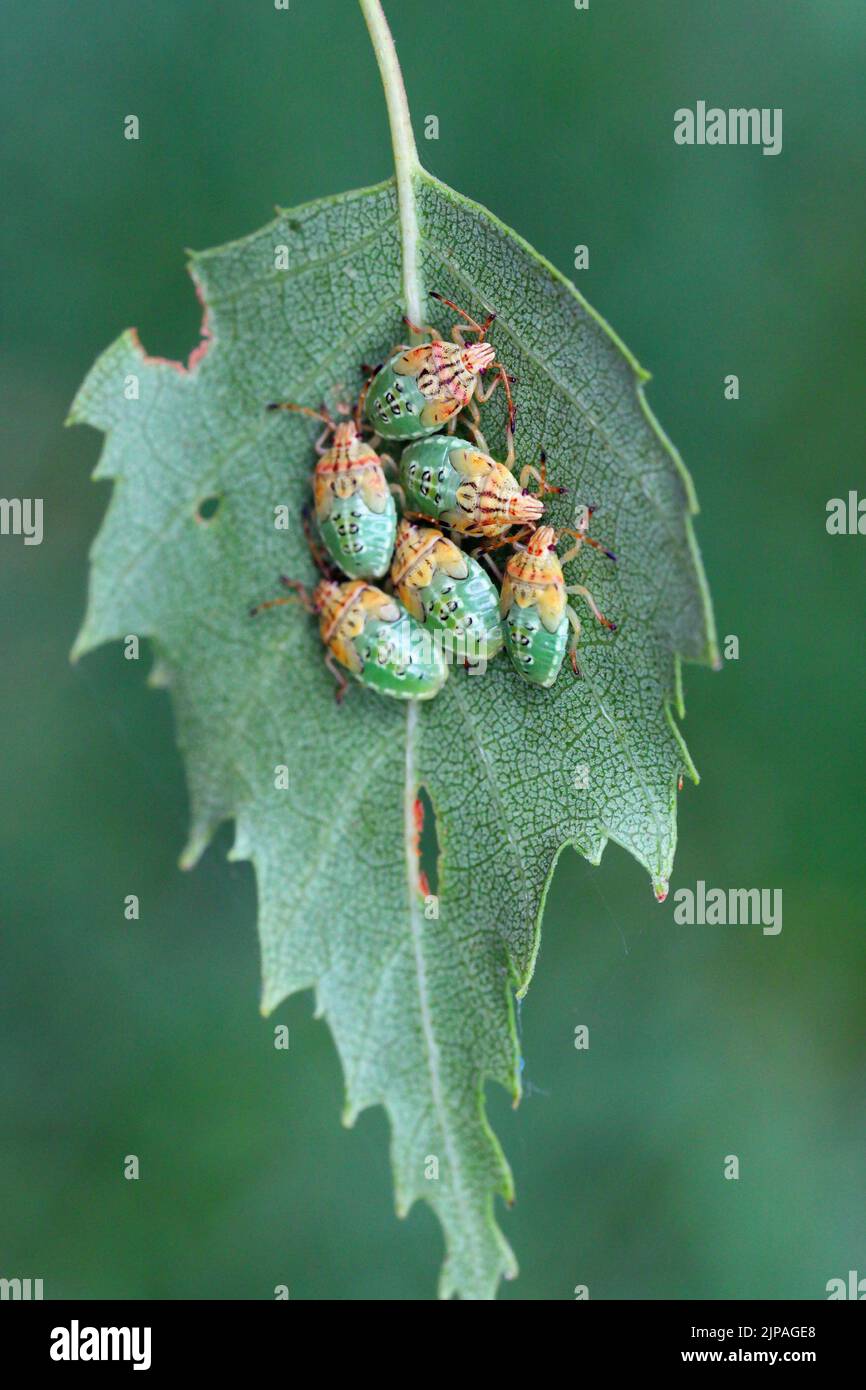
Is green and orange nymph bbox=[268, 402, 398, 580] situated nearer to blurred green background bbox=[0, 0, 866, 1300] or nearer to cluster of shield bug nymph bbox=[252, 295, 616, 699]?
cluster of shield bug nymph bbox=[252, 295, 616, 699]

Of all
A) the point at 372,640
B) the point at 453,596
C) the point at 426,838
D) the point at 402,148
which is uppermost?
the point at 402,148

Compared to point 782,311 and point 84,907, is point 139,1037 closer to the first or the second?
point 84,907

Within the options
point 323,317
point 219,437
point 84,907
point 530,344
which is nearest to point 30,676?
point 84,907

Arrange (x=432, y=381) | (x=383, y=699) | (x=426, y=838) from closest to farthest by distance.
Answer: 1. (x=432, y=381)
2. (x=383, y=699)
3. (x=426, y=838)

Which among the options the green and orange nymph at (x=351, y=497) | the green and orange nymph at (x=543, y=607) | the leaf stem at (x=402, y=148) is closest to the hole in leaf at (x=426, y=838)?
the green and orange nymph at (x=543, y=607)

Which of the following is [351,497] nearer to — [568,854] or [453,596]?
[453,596]

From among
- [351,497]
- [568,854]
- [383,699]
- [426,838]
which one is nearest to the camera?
[351,497]

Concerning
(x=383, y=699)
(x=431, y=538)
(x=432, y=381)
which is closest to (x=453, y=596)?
(x=431, y=538)
